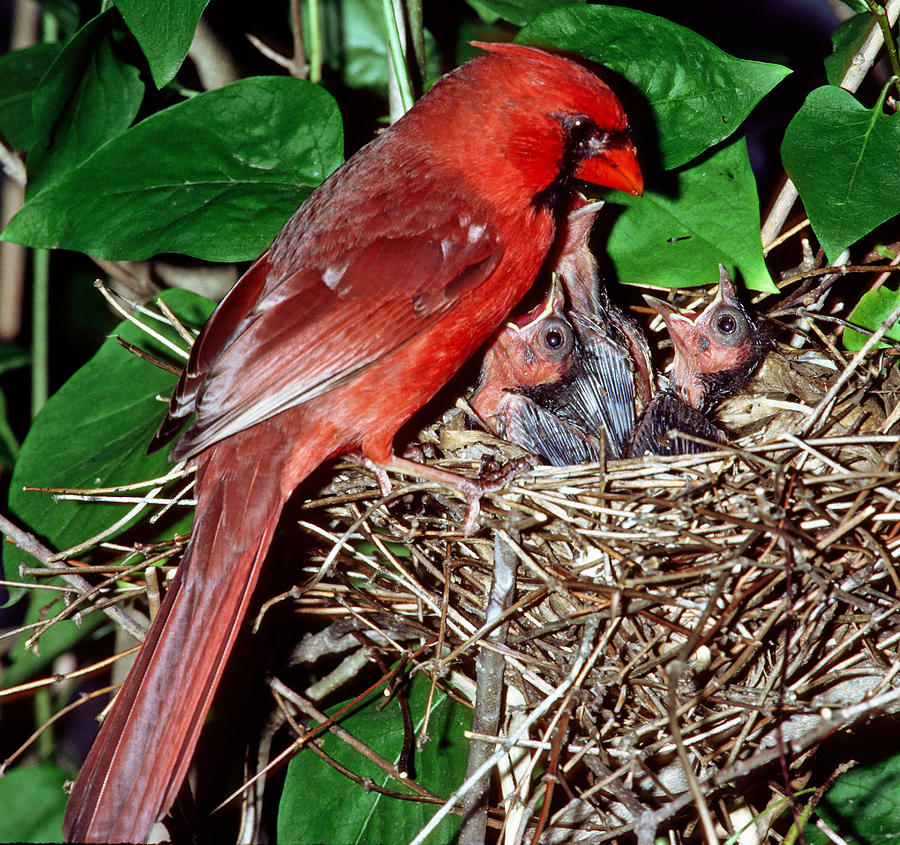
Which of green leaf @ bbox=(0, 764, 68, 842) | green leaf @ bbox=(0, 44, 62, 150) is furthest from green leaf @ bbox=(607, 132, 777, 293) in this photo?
green leaf @ bbox=(0, 764, 68, 842)

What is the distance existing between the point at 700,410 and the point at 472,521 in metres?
0.87

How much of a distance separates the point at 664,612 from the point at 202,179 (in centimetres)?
172

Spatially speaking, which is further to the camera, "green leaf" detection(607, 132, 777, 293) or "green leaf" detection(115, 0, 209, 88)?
"green leaf" detection(607, 132, 777, 293)

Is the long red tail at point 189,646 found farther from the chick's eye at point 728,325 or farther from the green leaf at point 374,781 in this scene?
the chick's eye at point 728,325

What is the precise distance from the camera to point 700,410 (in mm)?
2725

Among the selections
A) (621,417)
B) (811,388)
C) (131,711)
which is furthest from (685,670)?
(131,711)

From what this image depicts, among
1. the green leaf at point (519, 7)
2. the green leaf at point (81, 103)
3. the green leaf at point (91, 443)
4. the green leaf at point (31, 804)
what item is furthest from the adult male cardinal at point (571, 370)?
the green leaf at point (31, 804)

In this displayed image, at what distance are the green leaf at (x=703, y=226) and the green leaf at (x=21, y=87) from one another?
2.06 m

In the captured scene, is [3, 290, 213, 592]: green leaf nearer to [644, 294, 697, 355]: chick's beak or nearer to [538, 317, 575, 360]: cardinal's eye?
[538, 317, 575, 360]: cardinal's eye

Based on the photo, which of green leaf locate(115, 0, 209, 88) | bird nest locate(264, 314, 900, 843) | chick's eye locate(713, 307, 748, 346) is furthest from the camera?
chick's eye locate(713, 307, 748, 346)

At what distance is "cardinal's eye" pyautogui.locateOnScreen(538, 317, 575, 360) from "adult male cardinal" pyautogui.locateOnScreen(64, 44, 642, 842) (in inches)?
6.2

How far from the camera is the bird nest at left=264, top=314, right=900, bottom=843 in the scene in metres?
1.96

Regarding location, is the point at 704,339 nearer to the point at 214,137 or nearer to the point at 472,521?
the point at 472,521

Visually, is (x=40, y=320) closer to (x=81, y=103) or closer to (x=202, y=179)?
(x=81, y=103)
